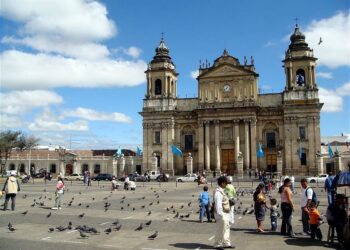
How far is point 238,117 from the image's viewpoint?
6150 centimetres

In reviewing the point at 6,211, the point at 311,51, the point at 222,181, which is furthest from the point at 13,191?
the point at 311,51

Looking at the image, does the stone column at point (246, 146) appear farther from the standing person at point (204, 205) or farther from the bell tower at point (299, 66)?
the standing person at point (204, 205)

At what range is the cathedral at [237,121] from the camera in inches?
2341

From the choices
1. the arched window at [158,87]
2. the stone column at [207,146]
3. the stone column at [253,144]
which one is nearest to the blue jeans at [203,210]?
the stone column at [253,144]

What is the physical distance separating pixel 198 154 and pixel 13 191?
4685 centimetres

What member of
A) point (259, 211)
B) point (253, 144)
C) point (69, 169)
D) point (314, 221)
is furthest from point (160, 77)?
point (314, 221)

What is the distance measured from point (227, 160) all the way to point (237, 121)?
5877mm

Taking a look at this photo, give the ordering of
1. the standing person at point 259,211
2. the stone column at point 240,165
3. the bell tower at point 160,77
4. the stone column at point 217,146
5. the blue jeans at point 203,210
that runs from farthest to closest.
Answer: the bell tower at point 160,77 < the stone column at point 217,146 < the stone column at point 240,165 < the blue jeans at point 203,210 < the standing person at point 259,211

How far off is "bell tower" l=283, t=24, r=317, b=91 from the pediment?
5.15 m

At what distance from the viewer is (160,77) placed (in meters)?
66.2

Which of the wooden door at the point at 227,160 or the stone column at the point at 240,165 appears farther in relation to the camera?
the wooden door at the point at 227,160

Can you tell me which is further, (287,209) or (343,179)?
(343,179)

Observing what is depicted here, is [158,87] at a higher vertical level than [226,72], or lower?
lower

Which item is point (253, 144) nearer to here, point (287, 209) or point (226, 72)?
point (226, 72)
